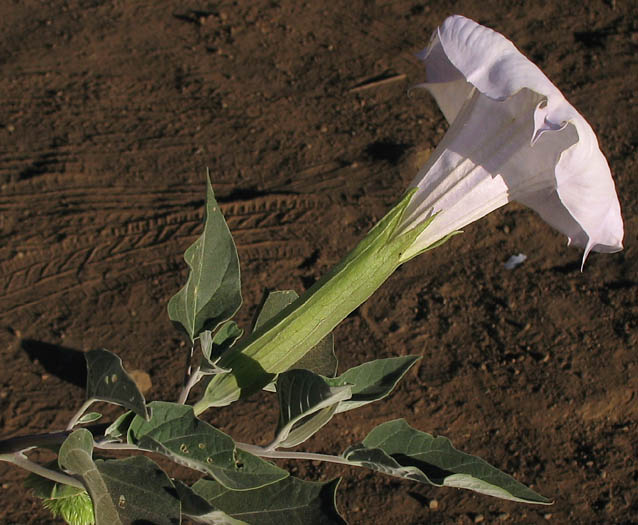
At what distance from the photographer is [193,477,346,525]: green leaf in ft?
3.18

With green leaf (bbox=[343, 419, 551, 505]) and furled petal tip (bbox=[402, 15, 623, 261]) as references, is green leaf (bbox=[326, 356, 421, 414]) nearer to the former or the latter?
green leaf (bbox=[343, 419, 551, 505])

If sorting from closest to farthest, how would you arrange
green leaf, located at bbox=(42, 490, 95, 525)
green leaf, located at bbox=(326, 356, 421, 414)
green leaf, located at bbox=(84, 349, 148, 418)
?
green leaf, located at bbox=(84, 349, 148, 418), green leaf, located at bbox=(326, 356, 421, 414), green leaf, located at bbox=(42, 490, 95, 525)

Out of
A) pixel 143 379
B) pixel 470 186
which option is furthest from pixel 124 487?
pixel 143 379

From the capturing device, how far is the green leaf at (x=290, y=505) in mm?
970

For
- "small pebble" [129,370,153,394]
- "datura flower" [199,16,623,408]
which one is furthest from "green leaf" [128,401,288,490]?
"small pebble" [129,370,153,394]

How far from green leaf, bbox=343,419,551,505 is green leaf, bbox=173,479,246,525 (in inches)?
7.2

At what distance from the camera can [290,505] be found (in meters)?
0.99

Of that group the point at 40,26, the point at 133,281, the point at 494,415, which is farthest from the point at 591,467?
the point at 40,26

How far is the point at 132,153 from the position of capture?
2.64 m

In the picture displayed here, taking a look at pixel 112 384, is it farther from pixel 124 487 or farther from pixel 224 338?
pixel 224 338

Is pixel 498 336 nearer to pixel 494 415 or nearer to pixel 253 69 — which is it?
pixel 494 415

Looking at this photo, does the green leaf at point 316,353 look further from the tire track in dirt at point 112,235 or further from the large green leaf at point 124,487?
the tire track in dirt at point 112,235

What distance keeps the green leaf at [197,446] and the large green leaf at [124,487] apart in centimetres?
4

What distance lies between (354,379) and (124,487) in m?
0.38
